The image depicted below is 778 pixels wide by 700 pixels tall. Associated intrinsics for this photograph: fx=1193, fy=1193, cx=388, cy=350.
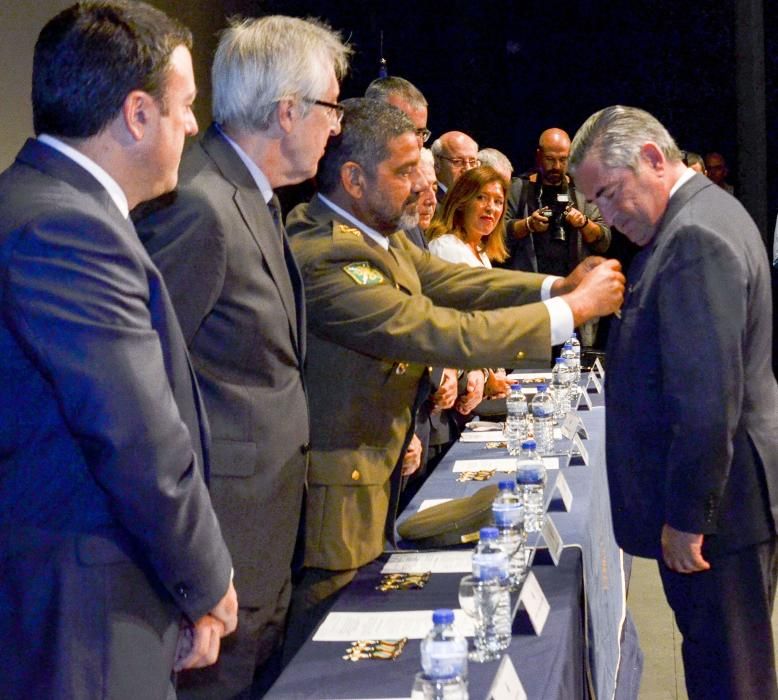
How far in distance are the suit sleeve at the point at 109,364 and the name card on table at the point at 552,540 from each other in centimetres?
97

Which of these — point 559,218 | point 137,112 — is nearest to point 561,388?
point 559,218

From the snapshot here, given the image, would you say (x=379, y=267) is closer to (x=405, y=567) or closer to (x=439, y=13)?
(x=405, y=567)

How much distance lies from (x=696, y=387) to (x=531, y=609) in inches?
21.4

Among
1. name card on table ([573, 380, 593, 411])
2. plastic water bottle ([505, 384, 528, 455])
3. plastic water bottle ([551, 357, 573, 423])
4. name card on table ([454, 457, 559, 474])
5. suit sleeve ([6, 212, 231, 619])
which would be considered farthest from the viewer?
name card on table ([573, 380, 593, 411])

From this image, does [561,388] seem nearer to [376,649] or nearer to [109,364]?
[376,649]

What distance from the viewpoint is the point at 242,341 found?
6.35ft

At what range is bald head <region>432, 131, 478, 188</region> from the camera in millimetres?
5238

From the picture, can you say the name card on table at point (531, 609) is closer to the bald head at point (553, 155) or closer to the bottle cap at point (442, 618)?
the bottle cap at point (442, 618)

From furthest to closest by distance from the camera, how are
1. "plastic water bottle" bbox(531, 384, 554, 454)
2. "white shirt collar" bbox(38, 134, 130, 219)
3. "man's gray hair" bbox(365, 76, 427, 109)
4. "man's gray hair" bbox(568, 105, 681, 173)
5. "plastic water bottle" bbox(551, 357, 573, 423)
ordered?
"man's gray hair" bbox(365, 76, 427, 109)
"plastic water bottle" bbox(551, 357, 573, 423)
"plastic water bottle" bbox(531, 384, 554, 454)
"man's gray hair" bbox(568, 105, 681, 173)
"white shirt collar" bbox(38, 134, 130, 219)

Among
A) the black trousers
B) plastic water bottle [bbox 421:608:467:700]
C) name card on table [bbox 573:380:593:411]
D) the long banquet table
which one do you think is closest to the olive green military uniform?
the long banquet table

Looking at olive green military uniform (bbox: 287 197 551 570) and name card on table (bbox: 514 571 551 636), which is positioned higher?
olive green military uniform (bbox: 287 197 551 570)

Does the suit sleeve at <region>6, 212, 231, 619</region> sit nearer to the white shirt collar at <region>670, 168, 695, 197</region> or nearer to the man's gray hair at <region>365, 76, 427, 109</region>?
the white shirt collar at <region>670, 168, 695, 197</region>

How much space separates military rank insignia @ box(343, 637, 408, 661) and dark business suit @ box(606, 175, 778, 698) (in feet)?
2.15

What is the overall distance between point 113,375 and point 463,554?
1.19 m
